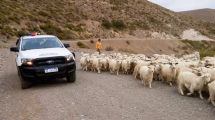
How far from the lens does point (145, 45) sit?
46344 millimetres

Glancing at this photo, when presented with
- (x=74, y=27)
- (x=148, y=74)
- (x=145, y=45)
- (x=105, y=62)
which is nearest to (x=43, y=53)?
(x=148, y=74)

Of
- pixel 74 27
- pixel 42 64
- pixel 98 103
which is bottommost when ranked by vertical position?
pixel 98 103

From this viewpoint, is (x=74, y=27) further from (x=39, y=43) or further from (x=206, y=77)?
(x=206, y=77)

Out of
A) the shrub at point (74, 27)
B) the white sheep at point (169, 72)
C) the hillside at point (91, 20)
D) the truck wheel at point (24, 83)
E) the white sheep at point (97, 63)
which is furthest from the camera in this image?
the shrub at point (74, 27)

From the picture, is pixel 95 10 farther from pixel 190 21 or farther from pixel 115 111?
pixel 115 111

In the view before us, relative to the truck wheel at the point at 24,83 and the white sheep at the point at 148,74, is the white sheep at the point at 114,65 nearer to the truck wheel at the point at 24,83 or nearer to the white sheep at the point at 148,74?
the white sheep at the point at 148,74

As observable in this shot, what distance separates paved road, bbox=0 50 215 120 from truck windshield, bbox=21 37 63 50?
163 cm

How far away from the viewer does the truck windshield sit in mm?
10422

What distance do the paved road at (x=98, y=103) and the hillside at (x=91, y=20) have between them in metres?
28.4

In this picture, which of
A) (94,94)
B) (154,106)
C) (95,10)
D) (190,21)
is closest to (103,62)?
(94,94)

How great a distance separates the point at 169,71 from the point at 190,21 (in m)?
78.8

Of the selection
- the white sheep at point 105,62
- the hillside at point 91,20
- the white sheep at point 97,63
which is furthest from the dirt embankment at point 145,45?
the white sheep at point 97,63

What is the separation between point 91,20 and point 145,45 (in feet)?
53.7

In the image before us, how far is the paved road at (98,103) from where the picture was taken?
6.53 m
